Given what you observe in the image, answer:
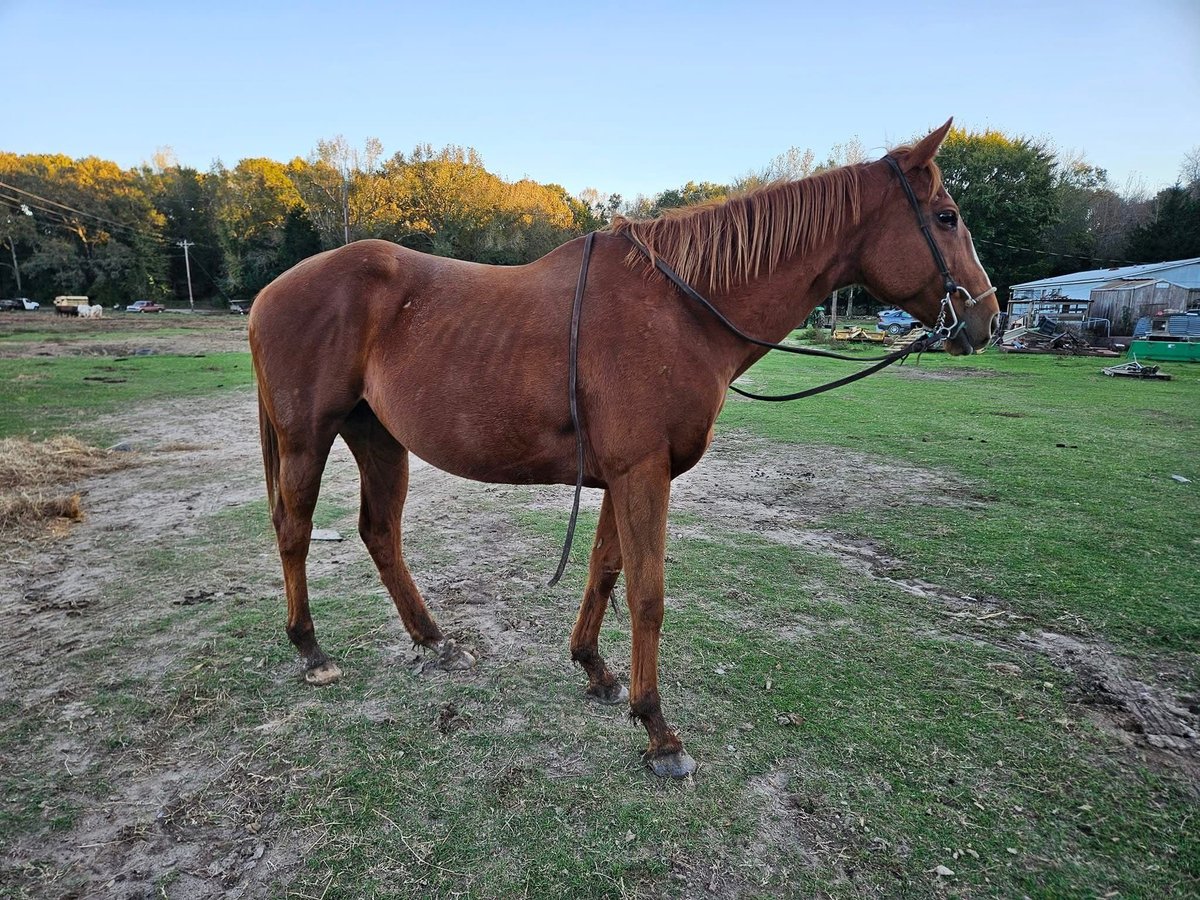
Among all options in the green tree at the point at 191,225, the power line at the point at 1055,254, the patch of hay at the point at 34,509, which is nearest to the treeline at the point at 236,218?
the green tree at the point at 191,225

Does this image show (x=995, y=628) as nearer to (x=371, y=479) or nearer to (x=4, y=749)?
(x=371, y=479)

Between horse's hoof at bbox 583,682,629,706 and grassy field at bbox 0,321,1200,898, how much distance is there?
124 millimetres

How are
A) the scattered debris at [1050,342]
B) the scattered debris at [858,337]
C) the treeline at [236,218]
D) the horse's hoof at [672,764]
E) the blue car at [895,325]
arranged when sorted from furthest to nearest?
1. the treeline at [236,218]
2. the blue car at [895,325]
3. the scattered debris at [858,337]
4. the scattered debris at [1050,342]
5. the horse's hoof at [672,764]

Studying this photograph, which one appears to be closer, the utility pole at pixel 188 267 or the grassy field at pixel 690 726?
the grassy field at pixel 690 726

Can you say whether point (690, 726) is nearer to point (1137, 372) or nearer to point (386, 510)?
point (386, 510)

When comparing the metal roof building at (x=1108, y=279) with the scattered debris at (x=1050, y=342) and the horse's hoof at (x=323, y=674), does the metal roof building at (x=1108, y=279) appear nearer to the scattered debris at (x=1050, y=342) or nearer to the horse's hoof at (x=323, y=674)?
the scattered debris at (x=1050, y=342)

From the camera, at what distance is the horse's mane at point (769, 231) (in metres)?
2.43

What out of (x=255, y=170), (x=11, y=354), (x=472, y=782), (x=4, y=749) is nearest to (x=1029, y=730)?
(x=472, y=782)

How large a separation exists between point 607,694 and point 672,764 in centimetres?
55

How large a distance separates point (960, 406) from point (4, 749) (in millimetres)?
12617

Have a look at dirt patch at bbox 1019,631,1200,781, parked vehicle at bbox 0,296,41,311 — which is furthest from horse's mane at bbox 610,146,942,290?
parked vehicle at bbox 0,296,41,311

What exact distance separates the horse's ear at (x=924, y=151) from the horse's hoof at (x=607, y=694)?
2704 millimetres

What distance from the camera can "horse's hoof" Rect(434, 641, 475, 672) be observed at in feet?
9.86

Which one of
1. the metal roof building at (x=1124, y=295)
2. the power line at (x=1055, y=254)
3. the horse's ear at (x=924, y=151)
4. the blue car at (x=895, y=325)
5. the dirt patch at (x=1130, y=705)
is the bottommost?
the dirt patch at (x=1130, y=705)
